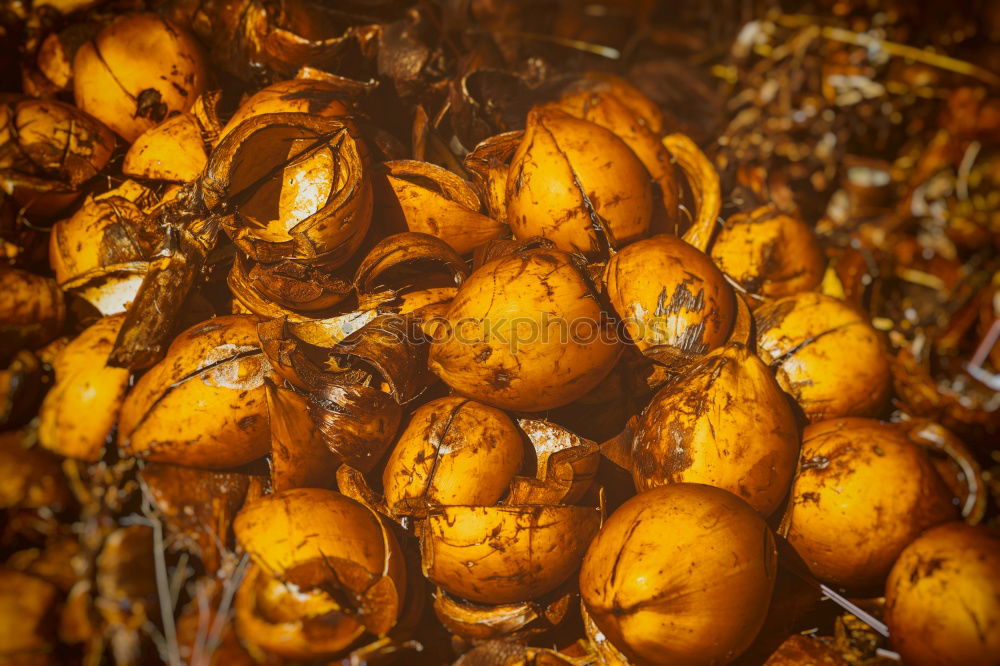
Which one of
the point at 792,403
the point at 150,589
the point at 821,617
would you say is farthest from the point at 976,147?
the point at 150,589

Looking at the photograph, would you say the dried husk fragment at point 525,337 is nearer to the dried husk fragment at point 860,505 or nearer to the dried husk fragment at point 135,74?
the dried husk fragment at point 860,505

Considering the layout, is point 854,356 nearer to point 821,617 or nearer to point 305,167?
point 821,617

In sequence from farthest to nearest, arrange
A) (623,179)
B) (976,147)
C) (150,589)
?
(976,147) → (623,179) → (150,589)

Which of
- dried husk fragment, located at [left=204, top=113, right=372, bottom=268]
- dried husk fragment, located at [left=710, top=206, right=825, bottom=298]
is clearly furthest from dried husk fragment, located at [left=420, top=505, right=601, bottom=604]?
dried husk fragment, located at [left=710, top=206, right=825, bottom=298]

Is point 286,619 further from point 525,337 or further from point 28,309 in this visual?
point 28,309

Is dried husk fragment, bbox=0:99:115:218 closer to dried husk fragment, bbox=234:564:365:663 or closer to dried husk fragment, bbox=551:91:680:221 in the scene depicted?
dried husk fragment, bbox=234:564:365:663

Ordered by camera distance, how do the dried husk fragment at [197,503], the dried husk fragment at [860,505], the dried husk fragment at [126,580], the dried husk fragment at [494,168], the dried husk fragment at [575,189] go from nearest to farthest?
the dried husk fragment at [126,580], the dried husk fragment at [197,503], the dried husk fragment at [860,505], the dried husk fragment at [575,189], the dried husk fragment at [494,168]

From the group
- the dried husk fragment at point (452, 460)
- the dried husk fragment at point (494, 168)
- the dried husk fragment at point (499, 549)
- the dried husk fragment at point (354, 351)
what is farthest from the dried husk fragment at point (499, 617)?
A: the dried husk fragment at point (494, 168)

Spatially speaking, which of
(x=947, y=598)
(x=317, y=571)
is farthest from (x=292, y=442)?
(x=947, y=598)
